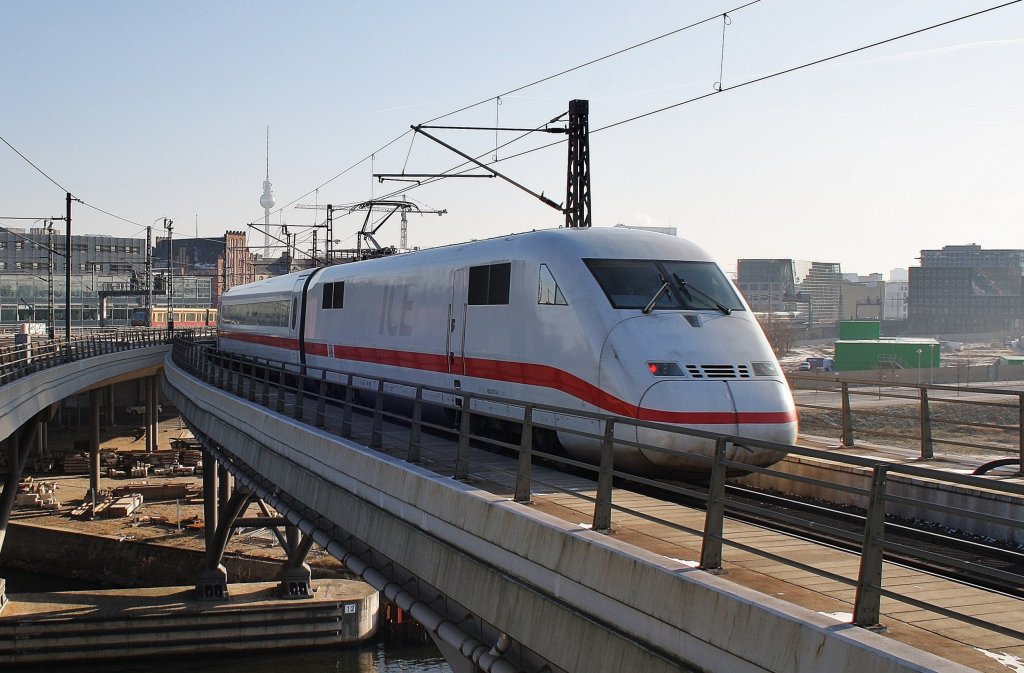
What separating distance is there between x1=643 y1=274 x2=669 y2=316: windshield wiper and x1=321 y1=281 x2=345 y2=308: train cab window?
1223 centimetres

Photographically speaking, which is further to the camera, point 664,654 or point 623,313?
point 623,313

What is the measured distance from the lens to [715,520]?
7.08 meters

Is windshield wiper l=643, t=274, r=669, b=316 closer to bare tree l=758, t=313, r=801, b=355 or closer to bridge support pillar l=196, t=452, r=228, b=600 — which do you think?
bridge support pillar l=196, t=452, r=228, b=600

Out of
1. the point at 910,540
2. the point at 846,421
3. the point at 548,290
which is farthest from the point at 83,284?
the point at 910,540

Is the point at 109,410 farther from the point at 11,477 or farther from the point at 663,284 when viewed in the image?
the point at 663,284

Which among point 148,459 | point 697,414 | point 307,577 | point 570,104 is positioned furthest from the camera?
point 148,459

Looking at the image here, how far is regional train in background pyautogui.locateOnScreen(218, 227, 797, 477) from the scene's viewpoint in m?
11.6

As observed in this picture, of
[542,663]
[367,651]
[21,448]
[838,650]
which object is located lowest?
[367,651]

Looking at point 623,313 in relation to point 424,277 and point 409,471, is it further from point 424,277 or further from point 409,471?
point 424,277

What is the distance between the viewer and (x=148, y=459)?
206 feet

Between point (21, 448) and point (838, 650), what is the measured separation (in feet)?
120

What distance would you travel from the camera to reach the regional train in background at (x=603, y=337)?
11.6 m

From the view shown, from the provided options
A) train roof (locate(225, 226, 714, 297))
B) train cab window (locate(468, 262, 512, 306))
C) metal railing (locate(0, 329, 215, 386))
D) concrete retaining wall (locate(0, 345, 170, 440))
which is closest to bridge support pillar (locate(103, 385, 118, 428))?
metal railing (locate(0, 329, 215, 386))

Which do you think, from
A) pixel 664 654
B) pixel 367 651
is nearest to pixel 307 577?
pixel 367 651
